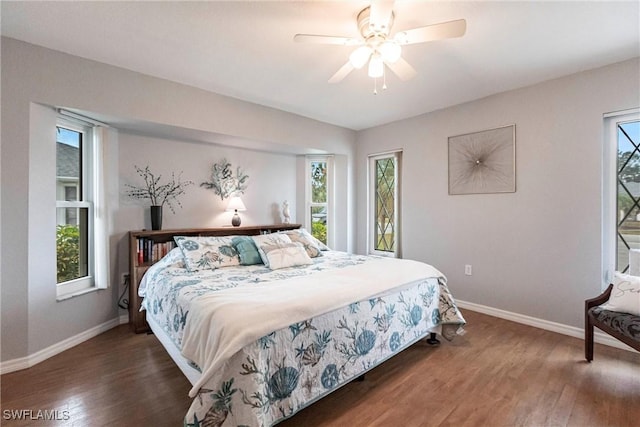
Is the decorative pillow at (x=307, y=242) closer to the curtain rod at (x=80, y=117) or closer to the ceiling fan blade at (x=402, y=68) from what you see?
the ceiling fan blade at (x=402, y=68)

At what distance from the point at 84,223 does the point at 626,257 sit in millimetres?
5101

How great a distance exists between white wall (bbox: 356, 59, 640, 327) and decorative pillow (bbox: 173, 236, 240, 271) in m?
2.54

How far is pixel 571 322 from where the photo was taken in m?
2.75

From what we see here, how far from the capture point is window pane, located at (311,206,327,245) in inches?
181

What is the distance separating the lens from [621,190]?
2.61 m

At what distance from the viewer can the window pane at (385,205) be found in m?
4.38

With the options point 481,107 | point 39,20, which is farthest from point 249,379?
point 481,107

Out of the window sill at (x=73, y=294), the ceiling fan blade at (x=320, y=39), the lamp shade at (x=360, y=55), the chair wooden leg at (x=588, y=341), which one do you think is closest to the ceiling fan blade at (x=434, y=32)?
the lamp shade at (x=360, y=55)

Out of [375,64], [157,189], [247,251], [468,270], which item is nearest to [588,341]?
[468,270]

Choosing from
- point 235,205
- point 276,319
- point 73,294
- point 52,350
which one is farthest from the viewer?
point 235,205

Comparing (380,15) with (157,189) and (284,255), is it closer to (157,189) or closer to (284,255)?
(284,255)

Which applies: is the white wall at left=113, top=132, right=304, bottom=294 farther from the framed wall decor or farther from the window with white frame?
the framed wall decor

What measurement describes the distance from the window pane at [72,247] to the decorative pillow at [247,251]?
1.43 meters

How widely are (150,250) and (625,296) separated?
4092 millimetres
